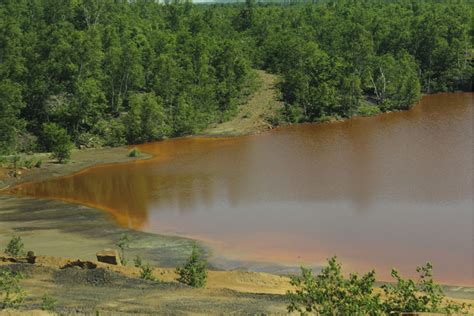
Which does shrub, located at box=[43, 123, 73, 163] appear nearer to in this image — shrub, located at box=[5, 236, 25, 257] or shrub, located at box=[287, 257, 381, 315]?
shrub, located at box=[5, 236, 25, 257]

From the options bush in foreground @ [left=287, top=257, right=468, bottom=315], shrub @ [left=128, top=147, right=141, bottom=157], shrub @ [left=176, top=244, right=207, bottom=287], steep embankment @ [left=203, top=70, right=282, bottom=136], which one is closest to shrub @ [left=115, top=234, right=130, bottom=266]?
shrub @ [left=176, top=244, right=207, bottom=287]

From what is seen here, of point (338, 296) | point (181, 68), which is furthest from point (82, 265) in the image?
point (181, 68)

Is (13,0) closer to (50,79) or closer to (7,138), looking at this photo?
(50,79)

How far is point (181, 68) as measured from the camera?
6612cm

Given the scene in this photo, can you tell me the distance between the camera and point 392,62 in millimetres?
72000

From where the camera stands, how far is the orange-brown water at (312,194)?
28.4 metres

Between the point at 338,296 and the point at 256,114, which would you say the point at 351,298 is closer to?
the point at 338,296

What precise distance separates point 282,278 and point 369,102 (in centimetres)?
5190

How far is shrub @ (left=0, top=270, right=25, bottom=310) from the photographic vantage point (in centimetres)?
1677

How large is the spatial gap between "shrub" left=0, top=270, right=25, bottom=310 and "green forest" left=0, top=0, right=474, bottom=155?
34.1 meters

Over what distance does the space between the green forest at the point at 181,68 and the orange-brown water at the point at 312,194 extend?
6.38 meters

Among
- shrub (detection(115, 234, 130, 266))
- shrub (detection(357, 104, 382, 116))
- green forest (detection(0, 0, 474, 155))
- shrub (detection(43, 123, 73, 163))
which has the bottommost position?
shrub (detection(115, 234, 130, 266))

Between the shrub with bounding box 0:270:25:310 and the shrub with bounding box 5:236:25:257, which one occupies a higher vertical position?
the shrub with bounding box 0:270:25:310

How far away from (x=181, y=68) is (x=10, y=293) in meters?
49.7
